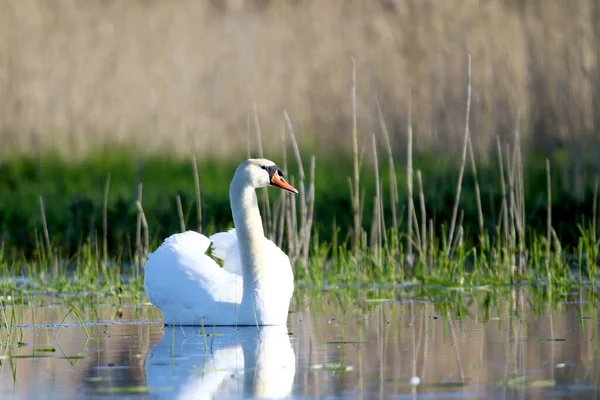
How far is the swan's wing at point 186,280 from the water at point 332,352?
19 centimetres

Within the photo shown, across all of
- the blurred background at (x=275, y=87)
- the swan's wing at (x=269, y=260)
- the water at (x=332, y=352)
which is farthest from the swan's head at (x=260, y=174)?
the blurred background at (x=275, y=87)

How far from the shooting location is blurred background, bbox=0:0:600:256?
15305mm

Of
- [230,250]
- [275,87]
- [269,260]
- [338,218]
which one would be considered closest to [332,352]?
[269,260]

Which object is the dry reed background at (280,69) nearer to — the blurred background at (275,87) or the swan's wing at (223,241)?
the blurred background at (275,87)

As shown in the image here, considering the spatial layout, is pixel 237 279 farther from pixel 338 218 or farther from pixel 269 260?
pixel 338 218

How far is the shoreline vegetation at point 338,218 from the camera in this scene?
34.7ft

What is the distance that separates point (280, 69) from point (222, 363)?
11.3 m

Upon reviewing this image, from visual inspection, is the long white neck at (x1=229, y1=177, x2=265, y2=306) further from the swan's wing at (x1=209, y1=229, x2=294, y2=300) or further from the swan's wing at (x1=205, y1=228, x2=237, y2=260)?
the swan's wing at (x1=205, y1=228, x2=237, y2=260)

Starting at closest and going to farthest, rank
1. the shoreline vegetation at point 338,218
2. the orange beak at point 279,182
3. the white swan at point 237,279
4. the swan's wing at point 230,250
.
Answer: the white swan at point 237,279 < the orange beak at point 279,182 < the swan's wing at point 230,250 < the shoreline vegetation at point 338,218

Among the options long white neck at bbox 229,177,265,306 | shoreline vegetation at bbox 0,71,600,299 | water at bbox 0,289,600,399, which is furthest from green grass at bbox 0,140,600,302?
long white neck at bbox 229,177,265,306

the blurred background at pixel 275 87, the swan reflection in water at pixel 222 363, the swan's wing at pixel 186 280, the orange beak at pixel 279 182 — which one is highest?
the blurred background at pixel 275 87

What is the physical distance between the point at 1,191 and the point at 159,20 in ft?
12.0

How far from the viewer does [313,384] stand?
6145 millimetres

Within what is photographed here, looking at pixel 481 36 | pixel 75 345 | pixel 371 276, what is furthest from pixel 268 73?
pixel 75 345
